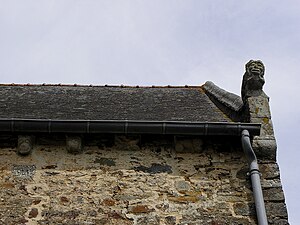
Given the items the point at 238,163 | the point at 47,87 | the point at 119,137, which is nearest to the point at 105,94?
the point at 47,87

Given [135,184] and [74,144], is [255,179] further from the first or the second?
[74,144]

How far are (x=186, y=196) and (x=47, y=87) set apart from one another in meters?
3.97

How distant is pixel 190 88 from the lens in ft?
28.7

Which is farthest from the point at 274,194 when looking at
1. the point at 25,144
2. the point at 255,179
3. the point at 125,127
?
the point at 25,144

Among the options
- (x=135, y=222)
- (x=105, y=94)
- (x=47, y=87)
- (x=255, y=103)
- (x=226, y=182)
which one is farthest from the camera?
(x=47, y=87)

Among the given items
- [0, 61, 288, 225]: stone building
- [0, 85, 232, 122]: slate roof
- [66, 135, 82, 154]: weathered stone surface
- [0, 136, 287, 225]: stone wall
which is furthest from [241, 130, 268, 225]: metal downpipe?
[66, 135, 82, 154]: weathered stone surface

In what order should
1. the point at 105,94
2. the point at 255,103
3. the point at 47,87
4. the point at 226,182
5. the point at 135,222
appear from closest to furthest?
the point at 135,222, the point at 226,182, the point at 255,103, the point at 105,94, the point at 47,87

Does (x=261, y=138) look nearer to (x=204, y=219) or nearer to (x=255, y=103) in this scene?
(x=255, y=103)

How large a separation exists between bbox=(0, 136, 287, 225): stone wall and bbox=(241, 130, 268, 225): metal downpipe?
0.45ft

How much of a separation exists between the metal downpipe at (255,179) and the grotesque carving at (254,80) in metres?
0.78

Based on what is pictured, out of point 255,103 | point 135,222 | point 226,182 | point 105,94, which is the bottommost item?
point 135,222

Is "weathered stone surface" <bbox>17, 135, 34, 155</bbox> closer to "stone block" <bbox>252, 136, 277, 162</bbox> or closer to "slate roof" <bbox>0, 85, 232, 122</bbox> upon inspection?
"slate roof" <bbox>0, 85, 232, 122</bbox>

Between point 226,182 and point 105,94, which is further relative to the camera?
point 105,94

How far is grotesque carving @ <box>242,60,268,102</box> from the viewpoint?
6324mm
